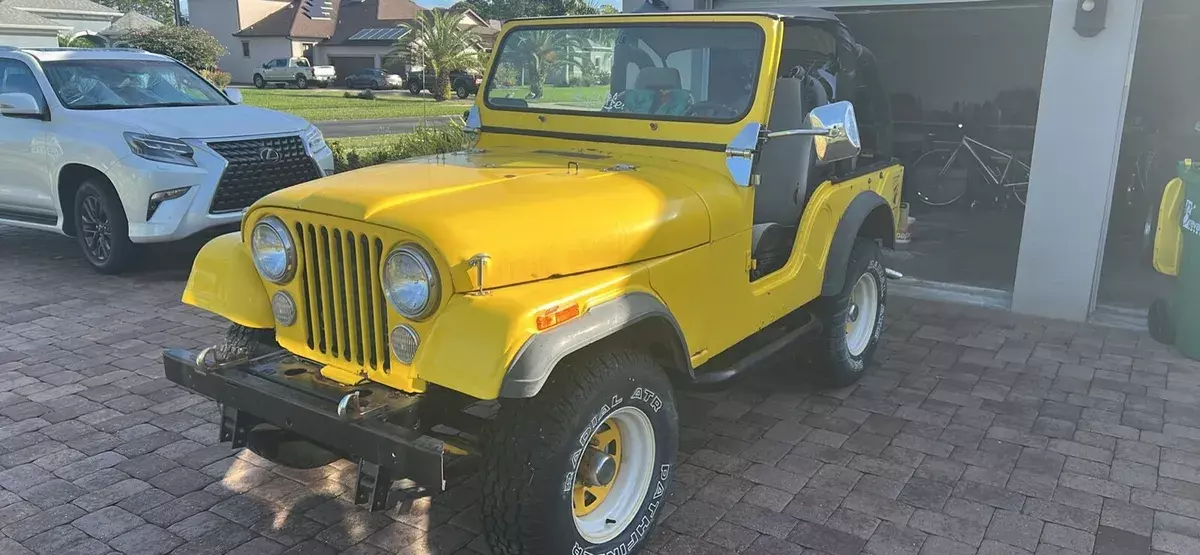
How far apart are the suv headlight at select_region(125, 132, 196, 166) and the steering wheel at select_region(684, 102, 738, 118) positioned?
461 cm

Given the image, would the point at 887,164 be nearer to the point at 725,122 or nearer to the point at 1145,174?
the point at 725,122

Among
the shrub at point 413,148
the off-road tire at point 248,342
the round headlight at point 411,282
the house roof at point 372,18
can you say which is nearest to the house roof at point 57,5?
the house roof at point 372,18

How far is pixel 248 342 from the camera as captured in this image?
322cm

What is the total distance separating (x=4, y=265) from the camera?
7.46 metres

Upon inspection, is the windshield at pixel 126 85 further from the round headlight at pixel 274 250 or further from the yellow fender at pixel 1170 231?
the yellow fender at pixel 1170 231

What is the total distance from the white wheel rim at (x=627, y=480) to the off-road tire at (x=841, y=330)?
5.87 feet

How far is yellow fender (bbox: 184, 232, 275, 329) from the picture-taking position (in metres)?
3.09

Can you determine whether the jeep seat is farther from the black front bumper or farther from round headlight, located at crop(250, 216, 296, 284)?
the black front bumper

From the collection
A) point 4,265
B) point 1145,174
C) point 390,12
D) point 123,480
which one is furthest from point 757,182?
point 390,12

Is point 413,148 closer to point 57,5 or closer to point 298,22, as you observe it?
point 57,5

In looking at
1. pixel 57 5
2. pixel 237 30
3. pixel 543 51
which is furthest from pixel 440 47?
pixel 543 51

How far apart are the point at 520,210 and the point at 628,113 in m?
1.43

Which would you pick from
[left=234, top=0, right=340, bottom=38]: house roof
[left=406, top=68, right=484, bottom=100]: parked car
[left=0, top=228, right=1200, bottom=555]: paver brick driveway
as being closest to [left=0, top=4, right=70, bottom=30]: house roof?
[left=406, top=68, right=484, bottom=100]: parked car

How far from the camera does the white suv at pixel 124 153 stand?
21.8ft
